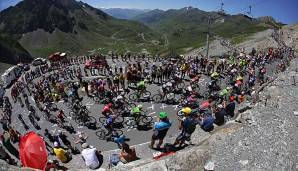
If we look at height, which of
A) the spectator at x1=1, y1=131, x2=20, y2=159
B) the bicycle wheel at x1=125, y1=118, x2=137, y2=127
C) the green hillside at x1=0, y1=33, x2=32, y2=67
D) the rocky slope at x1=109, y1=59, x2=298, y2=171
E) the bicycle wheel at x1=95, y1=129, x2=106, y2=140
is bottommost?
the green hillside at x1=0, y1=33, x2=32, y2=67

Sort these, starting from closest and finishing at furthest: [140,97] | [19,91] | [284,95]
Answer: [284,95] < [140,97] < [19,91]

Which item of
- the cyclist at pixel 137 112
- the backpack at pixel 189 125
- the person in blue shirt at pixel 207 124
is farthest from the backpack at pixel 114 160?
the cyclist at pixel 137 112

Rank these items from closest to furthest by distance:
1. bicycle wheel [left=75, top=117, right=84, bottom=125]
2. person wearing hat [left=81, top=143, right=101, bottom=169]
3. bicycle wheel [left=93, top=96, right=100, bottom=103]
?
person wearing hat [left=81, top=143, right=101, bottom=169] < bicycle wheel [left=75, top=117, right=84, bottom=125] < bicycle wheel [left=93, top=96, right=100, bottom=103]

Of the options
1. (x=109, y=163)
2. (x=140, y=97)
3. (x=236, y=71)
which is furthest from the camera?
(x=236, y=71)

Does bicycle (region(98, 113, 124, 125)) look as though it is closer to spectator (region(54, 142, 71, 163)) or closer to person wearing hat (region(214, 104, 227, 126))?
spectator (region(54, 142, 71, 163))

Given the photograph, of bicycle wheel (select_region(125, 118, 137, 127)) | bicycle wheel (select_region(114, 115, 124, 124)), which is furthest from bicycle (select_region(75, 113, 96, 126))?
bicycle wheel (select_region(125, 118, 137, 127))

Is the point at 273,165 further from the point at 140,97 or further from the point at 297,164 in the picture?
the point at 140,97

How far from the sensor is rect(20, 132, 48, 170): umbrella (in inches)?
664

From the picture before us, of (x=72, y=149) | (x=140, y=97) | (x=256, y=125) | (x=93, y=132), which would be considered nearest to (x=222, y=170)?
(x=256, y=125)

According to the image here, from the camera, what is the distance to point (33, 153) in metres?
17.2

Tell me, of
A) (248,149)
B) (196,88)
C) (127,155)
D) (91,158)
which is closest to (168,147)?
(127,155)

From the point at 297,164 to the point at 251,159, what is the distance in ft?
5.61

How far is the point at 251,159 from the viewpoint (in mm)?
14078

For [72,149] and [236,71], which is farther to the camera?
[236,71]
